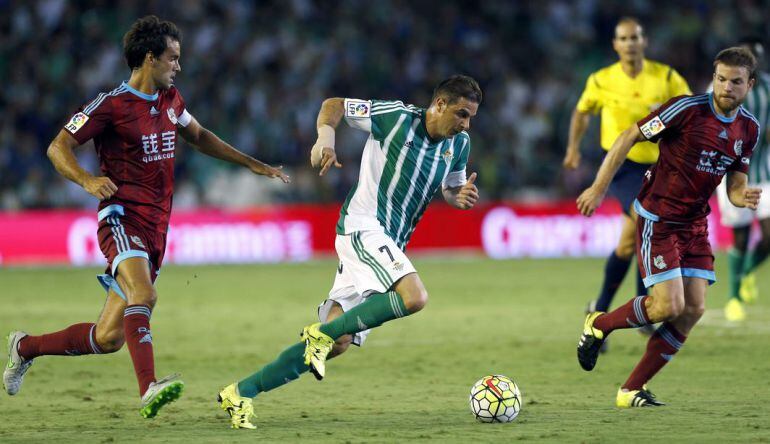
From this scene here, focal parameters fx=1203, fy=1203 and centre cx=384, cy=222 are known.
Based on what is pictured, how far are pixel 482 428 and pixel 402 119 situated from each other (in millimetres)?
1843

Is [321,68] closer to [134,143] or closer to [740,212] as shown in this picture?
[740,212]

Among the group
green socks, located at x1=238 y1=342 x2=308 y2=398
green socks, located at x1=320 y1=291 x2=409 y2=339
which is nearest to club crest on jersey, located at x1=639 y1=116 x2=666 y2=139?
green socks, located at x1=320 y1=291 x2=409 y2=339

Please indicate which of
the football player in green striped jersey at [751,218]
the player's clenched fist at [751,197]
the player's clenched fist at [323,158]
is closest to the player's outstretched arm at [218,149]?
the player's clenched fist at [323,158]

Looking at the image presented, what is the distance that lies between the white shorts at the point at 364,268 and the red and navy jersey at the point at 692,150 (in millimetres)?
1681

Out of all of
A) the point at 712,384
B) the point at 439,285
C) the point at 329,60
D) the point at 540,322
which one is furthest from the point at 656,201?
the point at 329,60

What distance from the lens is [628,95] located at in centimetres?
1000

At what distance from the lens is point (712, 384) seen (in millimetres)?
7996

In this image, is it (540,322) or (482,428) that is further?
(540,322)

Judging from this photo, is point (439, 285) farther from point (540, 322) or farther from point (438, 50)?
point (438, 50)

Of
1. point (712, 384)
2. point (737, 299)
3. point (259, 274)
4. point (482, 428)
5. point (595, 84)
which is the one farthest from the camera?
point (259, 274)

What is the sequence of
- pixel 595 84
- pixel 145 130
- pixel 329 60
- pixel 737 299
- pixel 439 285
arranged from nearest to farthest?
1. pixel 145 130
2. pixel 595 84
3. pixel 737 299
4. pixel 439 285
5. pixel 329 60

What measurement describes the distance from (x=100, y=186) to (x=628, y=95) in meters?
5.01

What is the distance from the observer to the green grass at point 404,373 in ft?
20.9

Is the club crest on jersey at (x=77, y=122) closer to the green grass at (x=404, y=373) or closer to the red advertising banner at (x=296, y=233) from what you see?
the green grass at (x=404, y=373)
